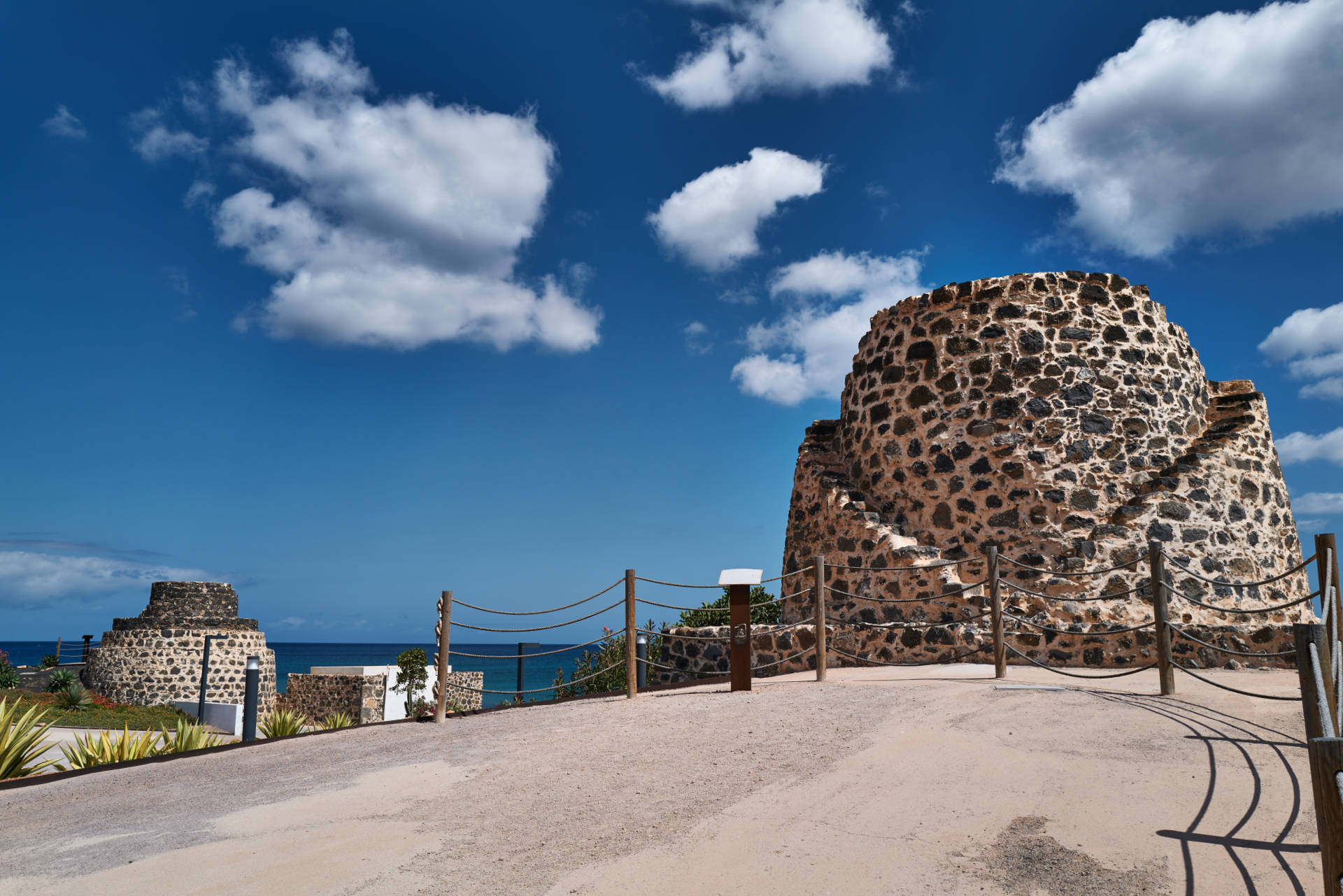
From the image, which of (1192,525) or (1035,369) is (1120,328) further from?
(1192,525)

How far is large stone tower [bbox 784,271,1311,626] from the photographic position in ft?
31.9

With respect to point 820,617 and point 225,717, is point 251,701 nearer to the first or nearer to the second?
point 820,617

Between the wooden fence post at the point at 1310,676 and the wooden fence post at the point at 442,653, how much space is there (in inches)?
261

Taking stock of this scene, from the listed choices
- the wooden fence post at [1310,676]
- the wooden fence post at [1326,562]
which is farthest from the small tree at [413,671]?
the wooden fence post at [1310,676]

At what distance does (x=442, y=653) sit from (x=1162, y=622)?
6442 mm

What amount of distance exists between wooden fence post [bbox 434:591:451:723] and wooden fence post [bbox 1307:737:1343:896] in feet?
22.8

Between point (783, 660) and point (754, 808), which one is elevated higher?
point (783, 660)

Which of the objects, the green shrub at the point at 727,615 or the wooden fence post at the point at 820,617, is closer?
the wooden fence post at the point at 820,617

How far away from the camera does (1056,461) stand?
10.1 m

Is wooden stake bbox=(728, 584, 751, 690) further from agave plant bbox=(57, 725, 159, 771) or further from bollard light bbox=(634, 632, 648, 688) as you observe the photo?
agave plant bbox=(57, 725, 159, 771)

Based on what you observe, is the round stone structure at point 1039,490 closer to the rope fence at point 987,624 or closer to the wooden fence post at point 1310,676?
the rope fence at point 987,624

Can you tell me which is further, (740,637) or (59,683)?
(59,683)

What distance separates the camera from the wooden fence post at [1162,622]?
6.68 m

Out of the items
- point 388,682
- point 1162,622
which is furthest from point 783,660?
point 388,682
